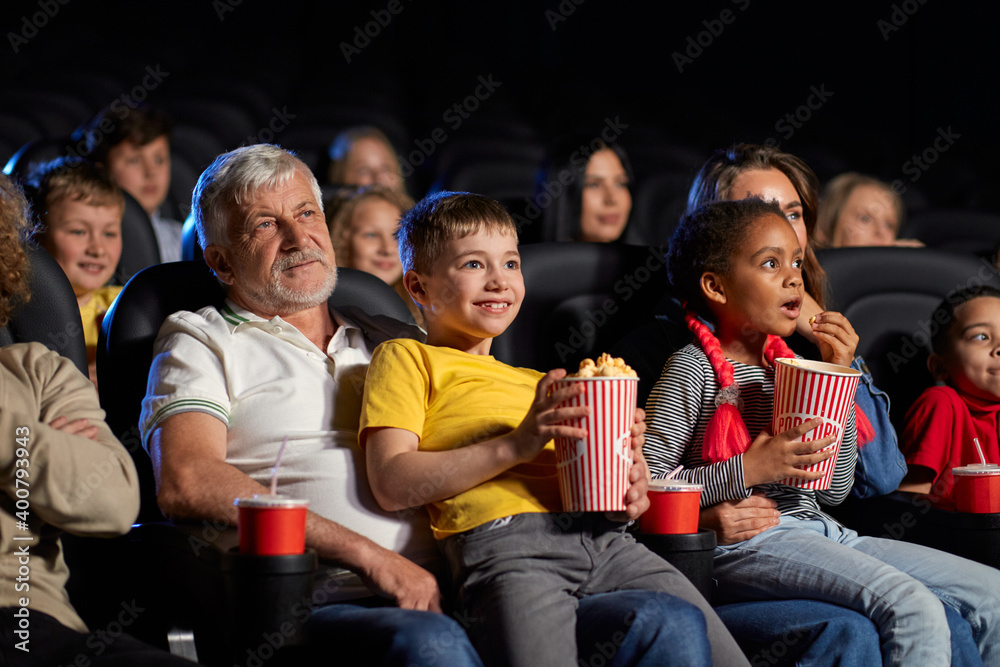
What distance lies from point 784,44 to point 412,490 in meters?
6.01

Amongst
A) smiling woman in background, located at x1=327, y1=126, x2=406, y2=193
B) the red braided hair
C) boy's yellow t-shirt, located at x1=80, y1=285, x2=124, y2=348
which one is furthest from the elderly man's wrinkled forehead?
smiling woman in background, located at x1=327, y1=126, x2=406, y2=193

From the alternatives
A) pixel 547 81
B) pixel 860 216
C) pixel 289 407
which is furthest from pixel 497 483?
pixel 547 81

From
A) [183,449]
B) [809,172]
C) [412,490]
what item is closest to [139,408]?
[183,449]

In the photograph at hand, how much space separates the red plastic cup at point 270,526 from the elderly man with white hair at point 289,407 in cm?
18

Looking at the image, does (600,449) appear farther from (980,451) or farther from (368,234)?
(368,234)

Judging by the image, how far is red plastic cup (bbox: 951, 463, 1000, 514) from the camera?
62.5 inches

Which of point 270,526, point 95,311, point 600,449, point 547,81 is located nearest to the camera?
point 270,526

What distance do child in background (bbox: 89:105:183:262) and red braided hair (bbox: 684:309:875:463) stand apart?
2278mm

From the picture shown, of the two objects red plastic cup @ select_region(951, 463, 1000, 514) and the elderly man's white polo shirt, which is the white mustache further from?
red plastic cup @ select_region(951, 463, 1000, 514)

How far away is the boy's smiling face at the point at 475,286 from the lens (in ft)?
5.19

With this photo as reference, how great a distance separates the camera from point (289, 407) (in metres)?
1.58

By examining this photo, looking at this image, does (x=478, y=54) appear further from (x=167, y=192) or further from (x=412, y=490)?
(x=412, y=490)

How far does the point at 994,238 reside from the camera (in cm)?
364

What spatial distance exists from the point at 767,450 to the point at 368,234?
1593 mm
